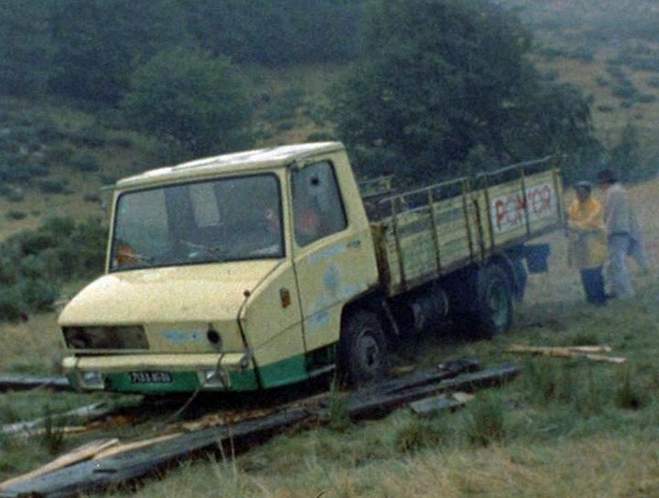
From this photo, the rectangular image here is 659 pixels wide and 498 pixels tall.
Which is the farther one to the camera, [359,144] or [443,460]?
[359,144]

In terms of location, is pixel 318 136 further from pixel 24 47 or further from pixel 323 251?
pixel 323 251

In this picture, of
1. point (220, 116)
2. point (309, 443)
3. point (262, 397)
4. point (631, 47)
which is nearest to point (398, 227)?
point (262, 397)

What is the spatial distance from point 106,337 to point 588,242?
7.86 meters

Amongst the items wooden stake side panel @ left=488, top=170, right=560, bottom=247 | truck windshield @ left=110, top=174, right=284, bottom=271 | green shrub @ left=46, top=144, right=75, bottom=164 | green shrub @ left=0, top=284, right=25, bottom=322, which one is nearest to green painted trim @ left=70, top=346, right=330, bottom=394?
truck windshield @ left=110, top=174, right=284, bottom=271

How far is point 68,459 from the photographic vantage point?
9062 millimetres

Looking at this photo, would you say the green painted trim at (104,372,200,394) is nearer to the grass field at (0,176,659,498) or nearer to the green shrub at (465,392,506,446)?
the grass field at (0,176,659,498)

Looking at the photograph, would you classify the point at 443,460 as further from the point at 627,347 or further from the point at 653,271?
the point at 653,271

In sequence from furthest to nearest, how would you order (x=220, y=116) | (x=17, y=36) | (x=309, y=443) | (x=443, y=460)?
(x=17, y=36) < (x=220, y=116) < (x=309, y=443) < (x=443, y=460)

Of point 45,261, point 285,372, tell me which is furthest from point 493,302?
point 45,261

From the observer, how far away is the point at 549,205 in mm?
16625

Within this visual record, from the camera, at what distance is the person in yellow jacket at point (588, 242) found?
54.6ft

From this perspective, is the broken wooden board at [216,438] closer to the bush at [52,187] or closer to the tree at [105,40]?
the bush at [52,187]

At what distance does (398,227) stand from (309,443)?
3940 mm

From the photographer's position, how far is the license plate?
10.4 m
